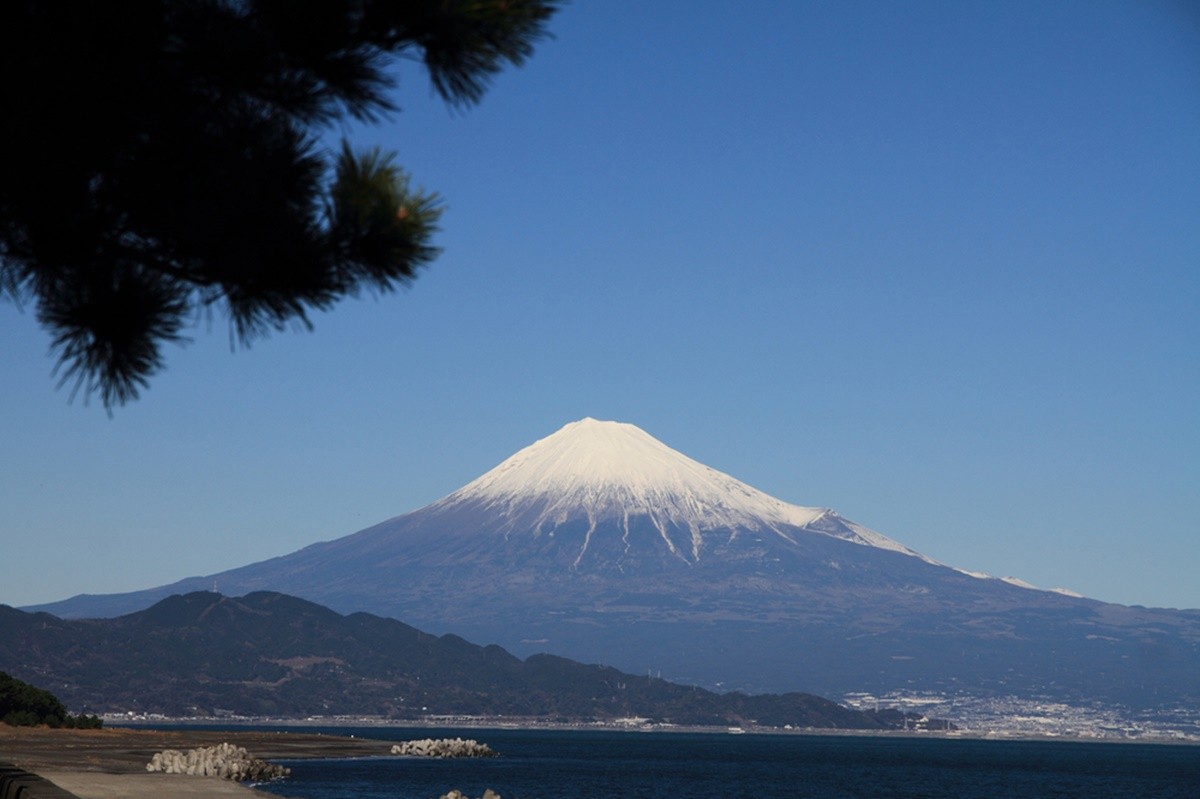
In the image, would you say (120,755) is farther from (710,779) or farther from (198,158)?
(198,158)

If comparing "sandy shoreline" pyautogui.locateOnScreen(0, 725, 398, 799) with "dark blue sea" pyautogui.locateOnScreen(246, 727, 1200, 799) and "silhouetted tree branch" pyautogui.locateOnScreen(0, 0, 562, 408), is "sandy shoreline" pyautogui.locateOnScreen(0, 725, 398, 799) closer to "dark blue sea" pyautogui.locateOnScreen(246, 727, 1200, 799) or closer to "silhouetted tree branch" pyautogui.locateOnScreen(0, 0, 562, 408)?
"dark blue sea" pyautogui.locateOnScreen(246, 727, 1200, 799)

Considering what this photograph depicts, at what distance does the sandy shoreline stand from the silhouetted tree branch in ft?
52.4

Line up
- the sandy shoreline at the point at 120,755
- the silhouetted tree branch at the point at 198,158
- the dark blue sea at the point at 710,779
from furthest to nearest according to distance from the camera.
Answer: the dark blue sea at the point at 710,779, the sandy shoreline at the point at 120,755, the silhouetted tree branch at the point at 198,158

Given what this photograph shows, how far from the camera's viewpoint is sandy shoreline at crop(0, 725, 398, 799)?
114 ft

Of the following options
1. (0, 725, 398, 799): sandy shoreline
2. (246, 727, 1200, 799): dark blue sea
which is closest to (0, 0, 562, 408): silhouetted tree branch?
(0, 725, 398, 799): sandy shoreline

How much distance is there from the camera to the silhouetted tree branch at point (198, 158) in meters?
10.5

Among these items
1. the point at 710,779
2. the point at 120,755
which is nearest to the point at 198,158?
the point at 120,755

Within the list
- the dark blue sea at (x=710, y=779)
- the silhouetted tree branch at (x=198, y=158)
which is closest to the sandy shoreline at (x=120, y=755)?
the dark blue sea at (x=710, y=779)

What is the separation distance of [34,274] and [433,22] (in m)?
3.33

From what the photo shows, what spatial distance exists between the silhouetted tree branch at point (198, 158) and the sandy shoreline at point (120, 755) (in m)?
16.0

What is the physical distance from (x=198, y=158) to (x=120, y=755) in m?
52.4

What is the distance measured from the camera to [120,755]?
58875mm

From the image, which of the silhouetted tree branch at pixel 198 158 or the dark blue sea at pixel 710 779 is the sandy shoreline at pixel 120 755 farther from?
the silhouetted tree branch at pixel 198 158

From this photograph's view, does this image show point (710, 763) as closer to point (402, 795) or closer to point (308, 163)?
point (402, 795)
